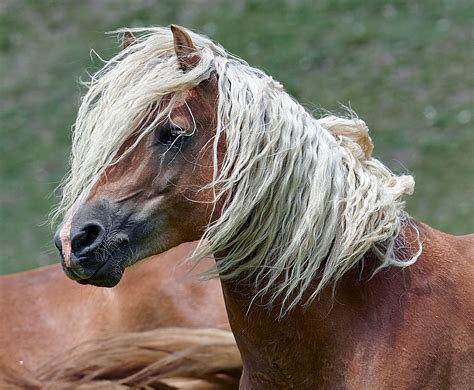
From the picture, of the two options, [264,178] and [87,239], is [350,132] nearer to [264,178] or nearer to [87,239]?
[264,178]

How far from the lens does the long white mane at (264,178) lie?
2.81 m

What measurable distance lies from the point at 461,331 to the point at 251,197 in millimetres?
713

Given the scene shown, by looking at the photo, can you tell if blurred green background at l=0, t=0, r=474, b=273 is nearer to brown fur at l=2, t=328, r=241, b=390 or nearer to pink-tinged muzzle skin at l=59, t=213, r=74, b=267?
brown fur at l=2, t=328, r=241, b=390

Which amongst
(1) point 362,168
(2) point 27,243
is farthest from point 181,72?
(2) point 27,243

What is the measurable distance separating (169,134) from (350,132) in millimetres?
595

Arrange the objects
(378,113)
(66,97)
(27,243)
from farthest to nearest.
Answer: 1. (66,97)
2. (378,113)
3. (27,243)

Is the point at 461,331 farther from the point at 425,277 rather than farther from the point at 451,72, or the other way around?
the point at 451,72

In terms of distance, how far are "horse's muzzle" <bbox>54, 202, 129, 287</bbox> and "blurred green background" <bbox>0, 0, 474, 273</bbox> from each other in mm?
5516

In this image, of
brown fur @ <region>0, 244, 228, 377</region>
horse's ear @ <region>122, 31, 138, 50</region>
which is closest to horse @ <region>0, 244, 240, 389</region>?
brown fur @ <region>0, 244, 228, 377</region>

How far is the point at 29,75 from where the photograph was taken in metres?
11.8

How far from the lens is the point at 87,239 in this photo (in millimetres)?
2758

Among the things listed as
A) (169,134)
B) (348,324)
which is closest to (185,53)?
(169,134)

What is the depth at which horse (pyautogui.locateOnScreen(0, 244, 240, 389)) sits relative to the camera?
388cm

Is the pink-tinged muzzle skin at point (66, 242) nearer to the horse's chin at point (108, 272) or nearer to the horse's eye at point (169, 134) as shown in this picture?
the horse's chin at point (108, 272)
